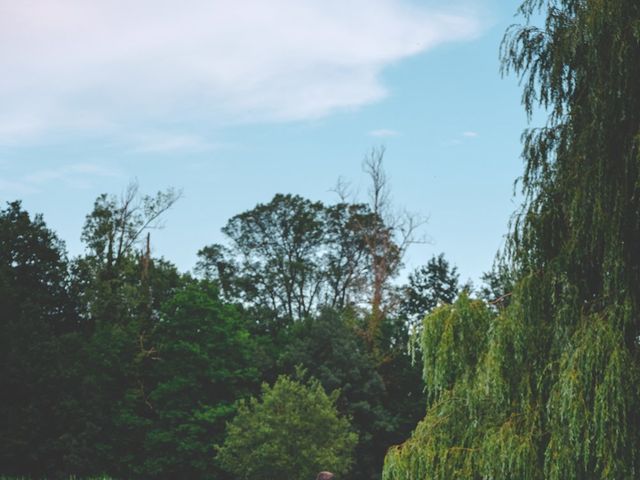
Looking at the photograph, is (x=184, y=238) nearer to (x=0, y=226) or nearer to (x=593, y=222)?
(x=0, y=226)

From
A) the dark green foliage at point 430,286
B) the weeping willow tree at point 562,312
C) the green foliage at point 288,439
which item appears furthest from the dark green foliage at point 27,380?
the weeping willow tree at point 562,312

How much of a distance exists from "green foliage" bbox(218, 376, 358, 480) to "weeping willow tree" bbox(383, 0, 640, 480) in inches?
887

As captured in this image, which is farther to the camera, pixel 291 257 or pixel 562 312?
pixel 291 257

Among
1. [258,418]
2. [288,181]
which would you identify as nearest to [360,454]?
[258,418]

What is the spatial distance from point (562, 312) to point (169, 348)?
34.2 m

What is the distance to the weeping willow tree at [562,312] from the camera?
10.8 meters

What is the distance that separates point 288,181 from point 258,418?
68.8 ft

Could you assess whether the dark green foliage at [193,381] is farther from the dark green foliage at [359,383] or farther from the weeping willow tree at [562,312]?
the weeping willow tree at [562,312]

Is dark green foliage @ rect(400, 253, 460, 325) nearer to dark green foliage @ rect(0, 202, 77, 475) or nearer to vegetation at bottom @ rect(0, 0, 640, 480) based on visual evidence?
vegetation at bottom @ rect(0, 0, 640, 480)

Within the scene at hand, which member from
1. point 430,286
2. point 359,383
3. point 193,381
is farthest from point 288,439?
point 430,286

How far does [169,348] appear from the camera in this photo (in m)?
44.1

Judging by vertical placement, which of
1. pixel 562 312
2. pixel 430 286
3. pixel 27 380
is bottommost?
pixel 562 312

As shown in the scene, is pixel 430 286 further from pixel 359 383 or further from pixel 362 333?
pixel 359 383

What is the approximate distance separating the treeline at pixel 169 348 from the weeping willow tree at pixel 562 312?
23.9m
